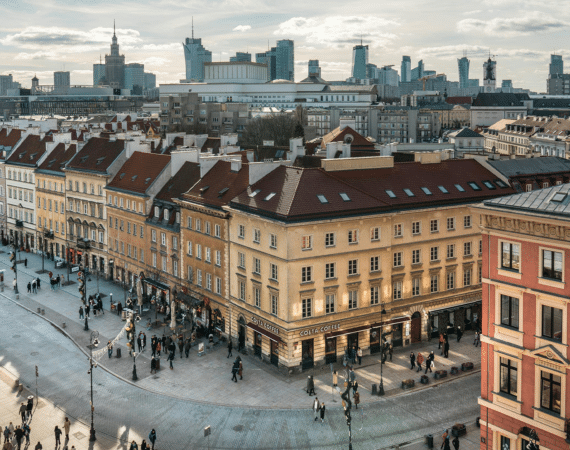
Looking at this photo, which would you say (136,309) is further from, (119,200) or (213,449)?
(213,449)

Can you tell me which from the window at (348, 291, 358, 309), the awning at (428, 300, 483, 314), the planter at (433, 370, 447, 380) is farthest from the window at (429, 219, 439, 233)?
the planter at (433, 370, 447, 380)

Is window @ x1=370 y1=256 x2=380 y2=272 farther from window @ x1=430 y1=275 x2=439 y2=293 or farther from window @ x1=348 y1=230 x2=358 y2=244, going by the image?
window @ x1=430 y1=275 x2=439 y2=293

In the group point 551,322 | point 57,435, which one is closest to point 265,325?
point 57,435

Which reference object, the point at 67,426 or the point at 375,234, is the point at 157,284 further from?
the point at 67,426

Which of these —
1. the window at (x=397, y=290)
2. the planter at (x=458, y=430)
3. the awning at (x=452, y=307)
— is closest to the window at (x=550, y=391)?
the planter at (x=458, y=430)

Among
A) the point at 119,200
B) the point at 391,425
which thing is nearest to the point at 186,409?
the point at 391,425

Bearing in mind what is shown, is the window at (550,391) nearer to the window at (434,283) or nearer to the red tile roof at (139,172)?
the window at (434,283)
